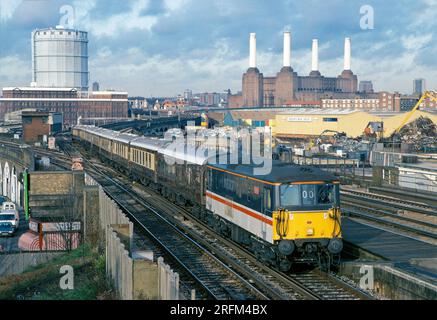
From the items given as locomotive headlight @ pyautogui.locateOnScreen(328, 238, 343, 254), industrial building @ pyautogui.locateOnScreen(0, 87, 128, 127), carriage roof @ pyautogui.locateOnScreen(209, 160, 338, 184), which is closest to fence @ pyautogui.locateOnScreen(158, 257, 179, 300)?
carriage roof @ pyautogui.locateOnScreen(209, 160, 338, 184)

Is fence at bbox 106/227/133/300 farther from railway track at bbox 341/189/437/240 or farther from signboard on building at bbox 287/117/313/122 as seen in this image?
signboard on building at bbox 287/117/313/122

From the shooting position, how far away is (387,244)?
21.2 m

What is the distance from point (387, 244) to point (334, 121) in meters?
101

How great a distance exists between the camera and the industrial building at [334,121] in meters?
110

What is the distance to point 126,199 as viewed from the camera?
1495 inches

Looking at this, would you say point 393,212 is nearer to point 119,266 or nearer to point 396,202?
point 396,202

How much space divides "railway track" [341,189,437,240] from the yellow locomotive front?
230 inches

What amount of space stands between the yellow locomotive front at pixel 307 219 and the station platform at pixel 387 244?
5.51ft

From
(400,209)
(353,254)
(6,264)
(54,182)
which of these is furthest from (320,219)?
(54,182)

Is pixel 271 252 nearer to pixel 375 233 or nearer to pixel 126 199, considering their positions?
pixel 375 233

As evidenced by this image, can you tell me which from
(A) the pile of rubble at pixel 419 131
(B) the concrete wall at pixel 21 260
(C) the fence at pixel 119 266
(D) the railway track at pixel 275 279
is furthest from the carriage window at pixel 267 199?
(A) the pile of rubble at pixel 419 131

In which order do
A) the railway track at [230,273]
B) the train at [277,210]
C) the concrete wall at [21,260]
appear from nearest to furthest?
the railway track at [230,273] < the train at [277,210] < the concrete wall at [21,260]

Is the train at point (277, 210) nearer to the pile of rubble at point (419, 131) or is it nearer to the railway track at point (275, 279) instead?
the railway track at point (275, 279)
